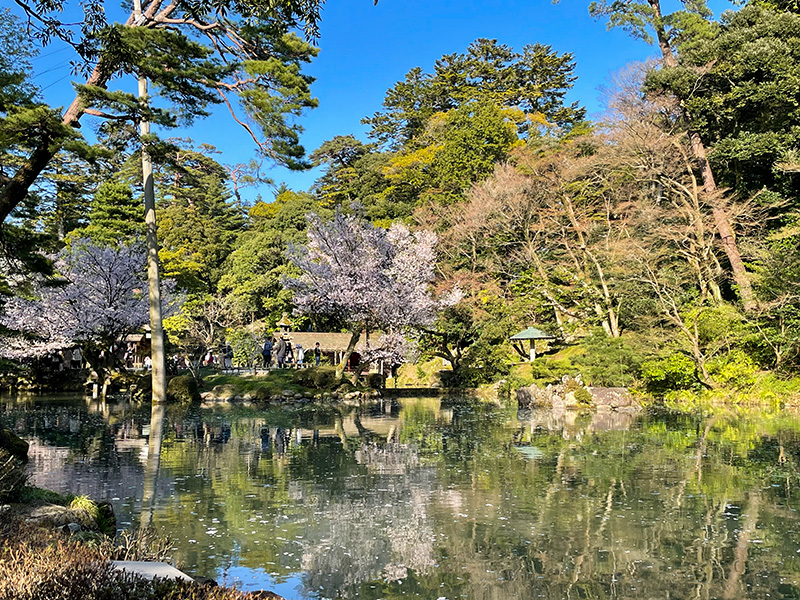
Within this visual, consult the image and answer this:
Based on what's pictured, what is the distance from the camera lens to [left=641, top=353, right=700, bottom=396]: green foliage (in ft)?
64.9

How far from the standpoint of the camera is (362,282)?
22609 mm

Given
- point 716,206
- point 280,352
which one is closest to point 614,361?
point 716,206

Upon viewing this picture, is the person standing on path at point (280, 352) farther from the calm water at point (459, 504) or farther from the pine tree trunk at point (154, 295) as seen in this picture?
the calm water at point (459, 504)

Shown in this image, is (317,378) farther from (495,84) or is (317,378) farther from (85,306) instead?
(495,84)

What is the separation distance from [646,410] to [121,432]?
13.9 metres

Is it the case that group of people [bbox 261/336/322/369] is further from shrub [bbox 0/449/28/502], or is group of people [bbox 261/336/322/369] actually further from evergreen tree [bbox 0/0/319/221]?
shrub [bbox 0/449/28/502]

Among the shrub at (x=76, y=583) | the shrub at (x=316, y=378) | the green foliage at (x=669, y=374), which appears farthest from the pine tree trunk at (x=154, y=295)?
the shrub at (x=76, y=583)

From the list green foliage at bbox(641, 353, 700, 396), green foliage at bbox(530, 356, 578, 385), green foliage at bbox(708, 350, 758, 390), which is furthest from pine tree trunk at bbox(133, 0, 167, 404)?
green foliage at bbox(708, 350, 758, 390)

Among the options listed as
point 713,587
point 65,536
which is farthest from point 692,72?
point 65,536

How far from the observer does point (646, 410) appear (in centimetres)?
1828

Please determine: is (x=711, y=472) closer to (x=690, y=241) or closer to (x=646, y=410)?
(x=646, y=410)

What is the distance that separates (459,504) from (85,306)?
18639 mm

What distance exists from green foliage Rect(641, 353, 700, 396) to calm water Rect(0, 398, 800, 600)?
579cm

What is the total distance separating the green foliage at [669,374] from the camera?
1978 centimetres
